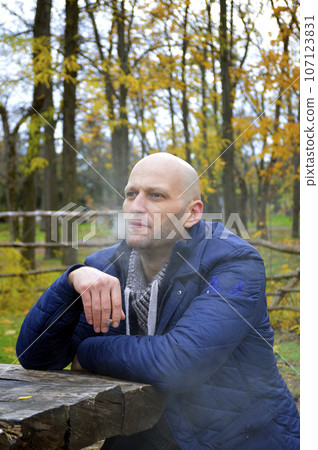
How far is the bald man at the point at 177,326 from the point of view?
140 cm

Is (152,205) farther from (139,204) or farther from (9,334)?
(9,334)

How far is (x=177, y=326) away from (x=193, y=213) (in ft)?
1.69

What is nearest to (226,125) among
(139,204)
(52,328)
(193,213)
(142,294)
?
(193,213)

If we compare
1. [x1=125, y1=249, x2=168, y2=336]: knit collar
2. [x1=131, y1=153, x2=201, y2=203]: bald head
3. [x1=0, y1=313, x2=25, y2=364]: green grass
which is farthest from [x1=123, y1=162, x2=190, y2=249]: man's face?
[x1=0, y1=313, x2=25, y2=364]: green grass

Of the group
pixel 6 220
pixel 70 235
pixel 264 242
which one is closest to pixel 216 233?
pixel 70 235

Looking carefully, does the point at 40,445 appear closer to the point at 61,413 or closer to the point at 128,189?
the point at 61,413

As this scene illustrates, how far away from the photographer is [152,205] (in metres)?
1.73

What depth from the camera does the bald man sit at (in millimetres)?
1397

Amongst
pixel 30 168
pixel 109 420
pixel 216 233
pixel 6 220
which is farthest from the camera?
pixel 6 220

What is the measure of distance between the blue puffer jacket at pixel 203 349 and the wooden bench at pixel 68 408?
8cm

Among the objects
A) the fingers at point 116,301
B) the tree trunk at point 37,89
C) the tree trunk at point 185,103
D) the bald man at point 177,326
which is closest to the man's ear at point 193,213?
the bald man at point 177,326

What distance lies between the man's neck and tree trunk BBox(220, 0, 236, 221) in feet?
4.81

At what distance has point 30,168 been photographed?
13.8 ft

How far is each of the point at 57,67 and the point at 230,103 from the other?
46.0 inches
